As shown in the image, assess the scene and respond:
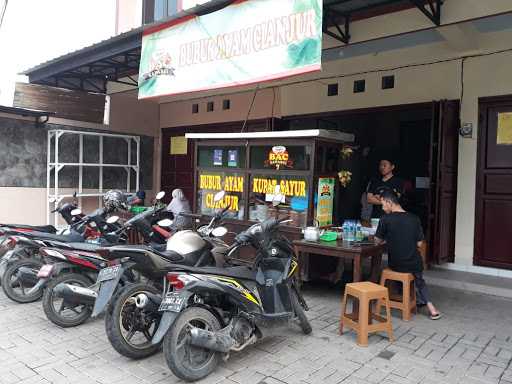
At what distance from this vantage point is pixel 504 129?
5820 mm

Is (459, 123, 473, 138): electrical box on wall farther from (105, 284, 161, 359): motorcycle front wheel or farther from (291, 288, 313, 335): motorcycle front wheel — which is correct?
(105, 284, 161, 359): motorcycle front wheel

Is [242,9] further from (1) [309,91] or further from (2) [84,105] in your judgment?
(2) [84,105]

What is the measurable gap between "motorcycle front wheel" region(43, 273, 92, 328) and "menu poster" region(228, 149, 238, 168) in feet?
8.71

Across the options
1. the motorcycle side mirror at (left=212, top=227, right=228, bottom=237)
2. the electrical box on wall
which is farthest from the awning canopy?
the motorcycle side mirror at (left=212, top=227, right=228, bottom=237)

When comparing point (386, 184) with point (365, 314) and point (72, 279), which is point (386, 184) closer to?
point (365, 314)

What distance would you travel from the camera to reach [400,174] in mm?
9359

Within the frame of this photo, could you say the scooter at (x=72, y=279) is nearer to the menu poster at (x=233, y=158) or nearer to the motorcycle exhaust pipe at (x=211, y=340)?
the motorcycle exhaust pipe at (x=211, y=340)

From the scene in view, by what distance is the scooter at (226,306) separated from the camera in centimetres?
297

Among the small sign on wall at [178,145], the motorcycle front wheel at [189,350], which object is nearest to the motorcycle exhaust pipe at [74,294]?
the motorcycle front wheel at [189,350]

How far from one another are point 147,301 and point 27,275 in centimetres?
210

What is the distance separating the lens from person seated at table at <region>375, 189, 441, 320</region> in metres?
4.46

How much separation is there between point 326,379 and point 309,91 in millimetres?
5721

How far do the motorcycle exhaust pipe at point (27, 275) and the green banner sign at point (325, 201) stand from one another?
3321 millimetres

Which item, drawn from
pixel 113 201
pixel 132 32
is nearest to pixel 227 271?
pixel 113 201
